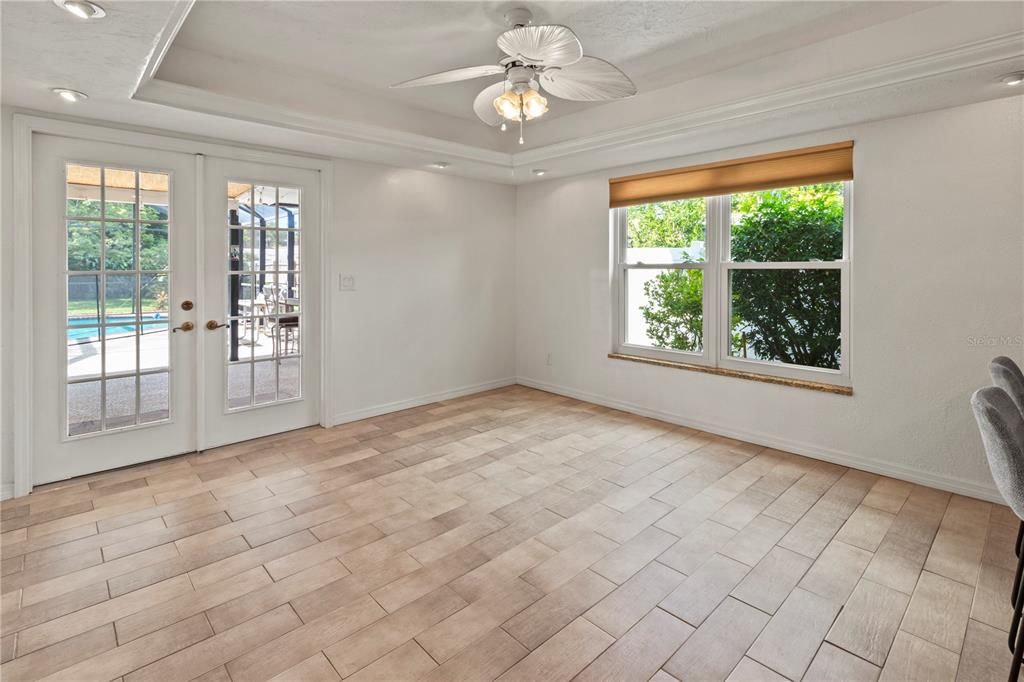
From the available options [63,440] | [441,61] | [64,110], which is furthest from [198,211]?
[441,61]

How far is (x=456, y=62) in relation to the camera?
3.32 metres

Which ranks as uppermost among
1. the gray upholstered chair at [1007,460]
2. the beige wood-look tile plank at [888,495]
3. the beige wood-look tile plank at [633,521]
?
the gray upholstered chair at [1007,460]

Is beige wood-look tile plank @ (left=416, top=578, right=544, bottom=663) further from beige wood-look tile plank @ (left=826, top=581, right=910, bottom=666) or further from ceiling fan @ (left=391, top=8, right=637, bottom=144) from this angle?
ceiling fan @ (left=391, top=8, right=637, bottom=144)

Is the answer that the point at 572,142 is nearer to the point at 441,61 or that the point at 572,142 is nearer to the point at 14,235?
the point at 441,61

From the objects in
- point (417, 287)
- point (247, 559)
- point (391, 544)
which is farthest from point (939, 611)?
point (417, 287)

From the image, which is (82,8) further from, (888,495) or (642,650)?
(888,495)

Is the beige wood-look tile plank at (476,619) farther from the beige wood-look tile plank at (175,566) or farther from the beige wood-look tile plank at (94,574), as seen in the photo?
the beige wood-look tile plank at (94,574)

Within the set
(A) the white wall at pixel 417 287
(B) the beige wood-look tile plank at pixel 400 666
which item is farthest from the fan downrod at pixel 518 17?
(B) the beige wood-look tile plank at pixel 400 666

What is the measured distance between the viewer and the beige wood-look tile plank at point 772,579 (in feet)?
7.04

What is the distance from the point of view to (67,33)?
2070 mm

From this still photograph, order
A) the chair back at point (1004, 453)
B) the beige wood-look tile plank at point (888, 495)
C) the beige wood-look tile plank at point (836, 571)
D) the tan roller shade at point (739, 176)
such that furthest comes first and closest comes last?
1. the tan roller shade at point (739, 176)
2. the beige wood-look tile plank at point (888, 495)
3. the beige wood-look tile plank at point (836, 571)
4. the chair back at point (1004, 453)

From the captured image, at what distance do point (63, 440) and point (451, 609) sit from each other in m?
2.87

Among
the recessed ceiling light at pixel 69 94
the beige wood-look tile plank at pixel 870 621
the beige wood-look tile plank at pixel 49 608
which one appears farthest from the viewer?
the recessed ceiling light at pixel 69 94

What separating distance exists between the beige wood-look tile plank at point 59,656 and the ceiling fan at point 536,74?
2.61 metres
